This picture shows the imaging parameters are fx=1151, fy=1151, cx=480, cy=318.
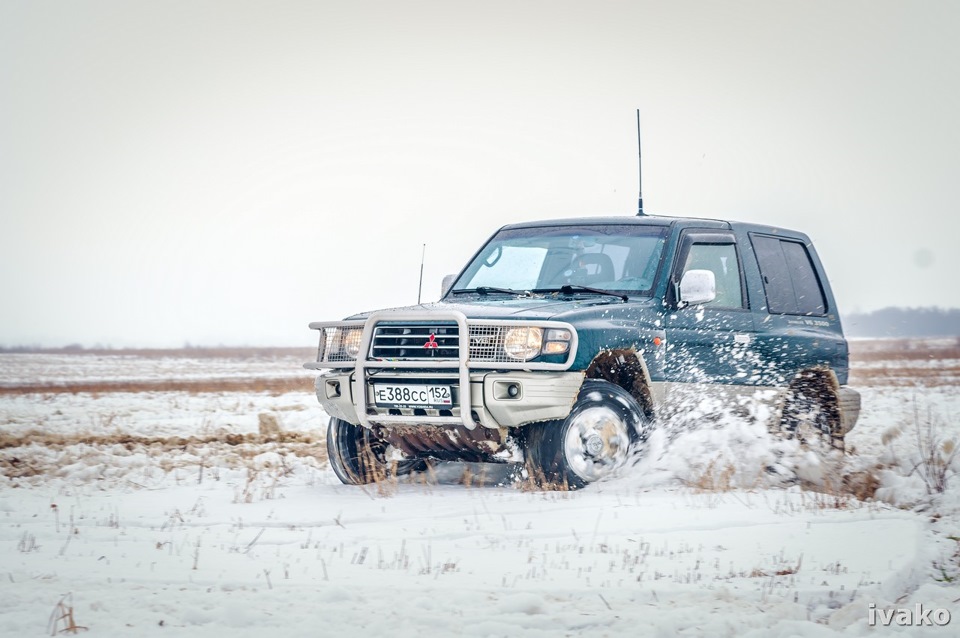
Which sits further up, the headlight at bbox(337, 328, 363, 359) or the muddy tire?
the headlight at bbox(337, 328, 363, 359)

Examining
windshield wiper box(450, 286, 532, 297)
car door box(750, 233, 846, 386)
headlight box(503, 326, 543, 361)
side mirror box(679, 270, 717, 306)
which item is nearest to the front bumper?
headlight box(503, 326, 543, 361)

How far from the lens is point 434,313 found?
7.50 meters

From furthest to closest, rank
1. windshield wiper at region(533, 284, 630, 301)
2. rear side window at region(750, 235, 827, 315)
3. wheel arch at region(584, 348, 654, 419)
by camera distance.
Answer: rear side window at region(750, 235, 827, 315)
windshield wiper at region(533, 284, 630, 301)
wheel arch at region(584, 348, 654, 419)

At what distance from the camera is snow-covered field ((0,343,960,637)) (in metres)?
4.39

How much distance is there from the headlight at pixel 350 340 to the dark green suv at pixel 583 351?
16 millimetres

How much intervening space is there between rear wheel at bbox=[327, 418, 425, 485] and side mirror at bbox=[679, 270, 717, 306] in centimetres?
243

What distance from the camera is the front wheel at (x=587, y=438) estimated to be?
7.36 metres

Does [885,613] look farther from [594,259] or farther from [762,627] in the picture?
[594,259]

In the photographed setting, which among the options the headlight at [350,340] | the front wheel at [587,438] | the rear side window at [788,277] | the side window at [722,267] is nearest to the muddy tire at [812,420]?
the rear side window at [788,277]

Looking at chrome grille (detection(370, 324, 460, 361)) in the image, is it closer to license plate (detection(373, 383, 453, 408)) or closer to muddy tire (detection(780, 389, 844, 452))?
license plate (detection(373, 383, 453, 408))

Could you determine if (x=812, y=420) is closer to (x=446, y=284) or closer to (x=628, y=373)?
(x=628, y=373)

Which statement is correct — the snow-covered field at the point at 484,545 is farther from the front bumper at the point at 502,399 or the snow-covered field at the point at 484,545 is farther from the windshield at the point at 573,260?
the windshield at the point at 573,260

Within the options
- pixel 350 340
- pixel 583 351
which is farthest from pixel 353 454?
pixel 583 351

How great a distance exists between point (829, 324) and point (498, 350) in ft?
11.7
